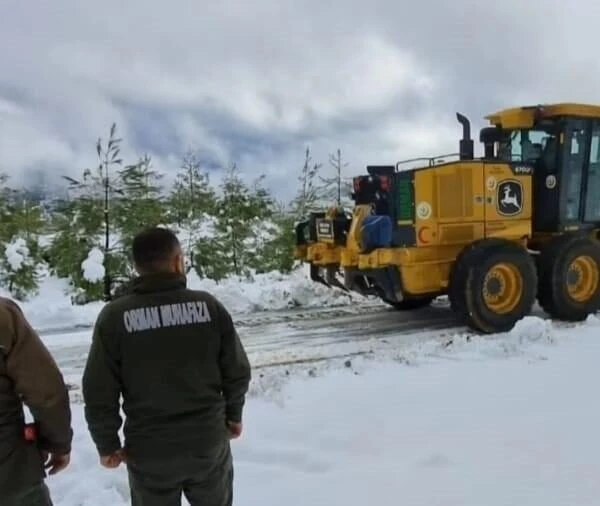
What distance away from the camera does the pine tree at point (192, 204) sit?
46.2 feet

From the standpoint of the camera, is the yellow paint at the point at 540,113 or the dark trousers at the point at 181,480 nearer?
the dark trousers at the point at 181,480

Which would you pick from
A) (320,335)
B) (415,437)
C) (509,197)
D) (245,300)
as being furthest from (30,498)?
(245,300)

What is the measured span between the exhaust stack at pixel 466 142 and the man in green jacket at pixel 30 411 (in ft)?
23.1

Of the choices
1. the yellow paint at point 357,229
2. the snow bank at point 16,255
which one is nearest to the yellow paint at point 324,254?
the yellow paint at point 357,229

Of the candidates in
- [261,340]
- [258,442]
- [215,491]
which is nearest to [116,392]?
[215,491]

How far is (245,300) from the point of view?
9906mm

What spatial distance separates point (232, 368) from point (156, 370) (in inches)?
12.6

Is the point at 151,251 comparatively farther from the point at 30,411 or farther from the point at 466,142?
the point at 466,142

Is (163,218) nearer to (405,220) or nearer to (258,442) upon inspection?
(405,220)

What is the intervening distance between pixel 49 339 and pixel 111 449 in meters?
5.83

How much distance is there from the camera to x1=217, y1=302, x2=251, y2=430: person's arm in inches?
106

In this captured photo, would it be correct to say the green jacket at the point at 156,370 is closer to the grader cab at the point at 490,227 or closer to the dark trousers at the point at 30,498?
the dark trousers at the point at 30,498

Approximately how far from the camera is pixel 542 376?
5.59m

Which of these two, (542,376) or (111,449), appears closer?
(111,449)
